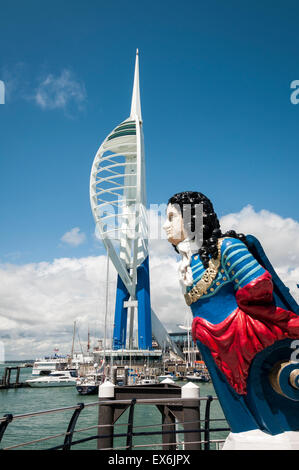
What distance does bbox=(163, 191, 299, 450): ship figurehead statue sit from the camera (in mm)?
3062

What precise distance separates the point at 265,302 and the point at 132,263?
35.2 m

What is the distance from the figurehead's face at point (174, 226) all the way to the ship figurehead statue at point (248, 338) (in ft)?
Answer: 1.24

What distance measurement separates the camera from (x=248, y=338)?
123 inches

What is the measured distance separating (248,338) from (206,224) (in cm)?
114

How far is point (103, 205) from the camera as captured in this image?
3497cm

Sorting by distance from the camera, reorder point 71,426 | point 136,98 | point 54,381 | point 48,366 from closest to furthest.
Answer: point 71,426 → point 136,98 → point 54,381 → point 48,366

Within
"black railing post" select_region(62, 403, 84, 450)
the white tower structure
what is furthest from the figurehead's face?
the white tower structure

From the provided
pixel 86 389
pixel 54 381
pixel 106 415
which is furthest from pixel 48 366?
pixel 106 415

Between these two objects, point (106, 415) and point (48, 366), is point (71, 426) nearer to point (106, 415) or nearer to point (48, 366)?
point (106, 415)

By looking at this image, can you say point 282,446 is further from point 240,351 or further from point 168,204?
point 168,204

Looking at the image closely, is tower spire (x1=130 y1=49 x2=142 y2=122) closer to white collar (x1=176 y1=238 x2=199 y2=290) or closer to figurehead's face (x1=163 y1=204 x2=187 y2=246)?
figurehead's face (x1=163 y1=204 x2=187 y2=246)

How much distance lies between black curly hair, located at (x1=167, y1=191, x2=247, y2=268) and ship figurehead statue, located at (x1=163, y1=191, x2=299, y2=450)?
0.01 metres

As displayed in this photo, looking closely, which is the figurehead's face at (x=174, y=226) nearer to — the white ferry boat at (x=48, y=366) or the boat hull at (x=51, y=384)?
the boat hull at (x=51, y=384)

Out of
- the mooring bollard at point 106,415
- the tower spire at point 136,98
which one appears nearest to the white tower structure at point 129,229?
the tower spire at point 136,98
